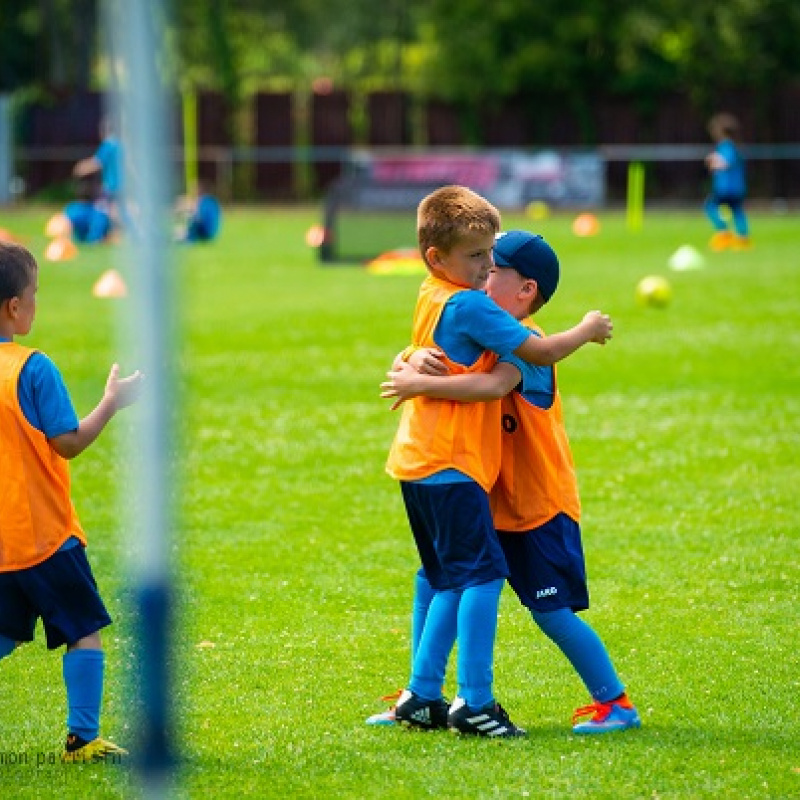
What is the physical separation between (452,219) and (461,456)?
69 centimetres

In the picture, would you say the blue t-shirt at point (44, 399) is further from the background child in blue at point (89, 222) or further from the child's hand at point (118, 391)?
the background child in blue at point (89, 222)

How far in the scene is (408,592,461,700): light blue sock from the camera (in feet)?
16.6

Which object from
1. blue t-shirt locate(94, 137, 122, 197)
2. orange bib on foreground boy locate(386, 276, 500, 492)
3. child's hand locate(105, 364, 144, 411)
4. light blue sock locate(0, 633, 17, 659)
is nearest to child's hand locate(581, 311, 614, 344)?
orange bib on foreground boy locate(386, 276, 500, 492)

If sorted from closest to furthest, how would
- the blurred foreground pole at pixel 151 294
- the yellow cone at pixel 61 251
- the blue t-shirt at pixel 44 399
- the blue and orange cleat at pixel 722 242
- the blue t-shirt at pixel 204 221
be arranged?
the blurred foreground pole at pixel 151 294
the blue t-shirt at pixel 44 399
the yellow cone at pixel 61 251
the blue and orange cleat at pixel 722 242
the blue t-shirt at pixel 204 221

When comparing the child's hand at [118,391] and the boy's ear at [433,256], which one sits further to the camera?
the boy's ear at [433,256]

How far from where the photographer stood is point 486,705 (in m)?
5.04

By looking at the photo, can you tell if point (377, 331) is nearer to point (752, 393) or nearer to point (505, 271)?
point (752, 393)

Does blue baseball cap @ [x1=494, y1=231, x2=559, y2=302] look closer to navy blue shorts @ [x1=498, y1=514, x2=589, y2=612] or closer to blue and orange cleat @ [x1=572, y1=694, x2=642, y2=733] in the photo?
navy blue shorts @ [x1=498, y1=514, x2=589, y2=612]

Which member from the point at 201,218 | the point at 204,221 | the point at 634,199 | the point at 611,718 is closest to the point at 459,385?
the point at 611,718

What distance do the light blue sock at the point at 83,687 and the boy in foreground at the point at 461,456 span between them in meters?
0.96

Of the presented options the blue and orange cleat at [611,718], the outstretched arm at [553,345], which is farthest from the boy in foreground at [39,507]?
the blue and orange cleat at [611,718]

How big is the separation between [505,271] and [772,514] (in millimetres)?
3681

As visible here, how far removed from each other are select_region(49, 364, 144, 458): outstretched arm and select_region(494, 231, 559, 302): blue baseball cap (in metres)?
1.28

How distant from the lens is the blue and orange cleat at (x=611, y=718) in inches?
203
